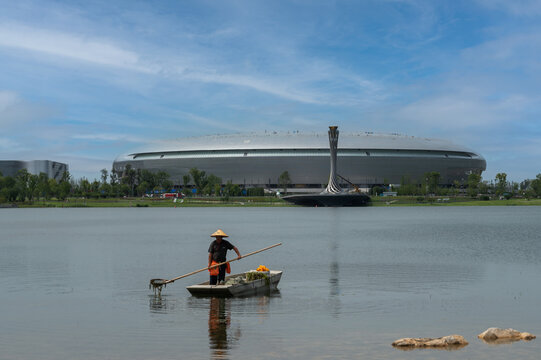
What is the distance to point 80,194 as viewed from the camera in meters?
174

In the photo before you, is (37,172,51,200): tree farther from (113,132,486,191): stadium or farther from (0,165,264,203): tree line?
(113,132,486,191): stadium

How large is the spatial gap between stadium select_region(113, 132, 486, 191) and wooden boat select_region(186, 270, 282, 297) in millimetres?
161739

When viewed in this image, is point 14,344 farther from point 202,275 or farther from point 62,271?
point 62,271

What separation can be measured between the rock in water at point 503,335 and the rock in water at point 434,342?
731 millimetres

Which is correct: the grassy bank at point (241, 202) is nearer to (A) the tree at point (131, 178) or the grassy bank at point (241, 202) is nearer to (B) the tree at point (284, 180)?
(B) the tree at point (284, 180)

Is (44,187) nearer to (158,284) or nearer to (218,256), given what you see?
(158,284)

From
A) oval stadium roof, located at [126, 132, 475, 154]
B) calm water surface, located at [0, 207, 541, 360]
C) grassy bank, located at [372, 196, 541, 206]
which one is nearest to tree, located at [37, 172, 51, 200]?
oval stadium roof, located at [126, 132, 475, 154]

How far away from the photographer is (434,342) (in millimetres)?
15336

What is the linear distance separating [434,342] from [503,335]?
184 cm

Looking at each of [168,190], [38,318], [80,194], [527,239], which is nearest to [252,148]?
[168,190]

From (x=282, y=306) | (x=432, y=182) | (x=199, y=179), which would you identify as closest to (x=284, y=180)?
(x=199, y=179)

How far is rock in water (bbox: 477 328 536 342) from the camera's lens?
15.8 metres

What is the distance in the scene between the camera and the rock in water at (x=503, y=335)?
15750 millimetres

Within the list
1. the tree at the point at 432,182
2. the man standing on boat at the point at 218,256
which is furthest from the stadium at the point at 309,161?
the man standing on boat at the point at 218,256
